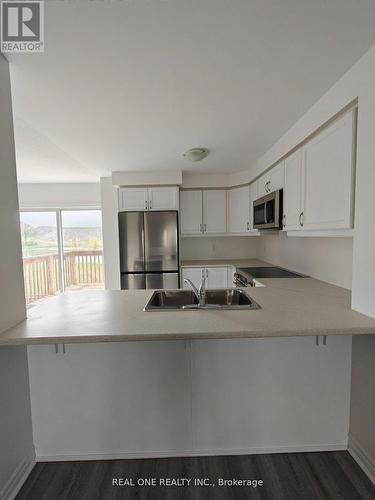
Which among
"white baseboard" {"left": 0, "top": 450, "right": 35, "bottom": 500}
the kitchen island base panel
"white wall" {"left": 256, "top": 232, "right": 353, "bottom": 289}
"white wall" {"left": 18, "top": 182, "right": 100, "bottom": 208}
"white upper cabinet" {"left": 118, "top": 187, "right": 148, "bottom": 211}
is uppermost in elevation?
"white wall" {"left": 18, "top": 182, "right": 100, "bottom": 208}

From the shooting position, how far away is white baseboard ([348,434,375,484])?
4.34 feet

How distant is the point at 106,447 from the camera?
1498mm

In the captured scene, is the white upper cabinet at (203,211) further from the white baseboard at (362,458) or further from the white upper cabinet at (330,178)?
the white baseboard at (362,458)

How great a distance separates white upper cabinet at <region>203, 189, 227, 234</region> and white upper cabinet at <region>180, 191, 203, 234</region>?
0.26ft

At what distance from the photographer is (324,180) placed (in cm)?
158

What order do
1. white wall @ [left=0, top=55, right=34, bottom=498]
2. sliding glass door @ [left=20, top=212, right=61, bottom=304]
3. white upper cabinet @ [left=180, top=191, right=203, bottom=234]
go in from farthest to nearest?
sliding glass door @ [left=20, top=212, right=61, bottom=304] → white upper cabinet @ [left=180, top=191, right=203, bottom=234] → white wall @ [left=0, top=55, right=34, bottom=498]

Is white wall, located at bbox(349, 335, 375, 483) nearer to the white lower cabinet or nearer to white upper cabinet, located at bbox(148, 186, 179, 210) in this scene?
the white lower cabinet

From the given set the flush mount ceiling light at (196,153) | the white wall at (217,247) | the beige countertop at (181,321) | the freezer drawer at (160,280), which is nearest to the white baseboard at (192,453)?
the beige countertop at (181,321)

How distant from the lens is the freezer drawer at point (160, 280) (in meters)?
3.42

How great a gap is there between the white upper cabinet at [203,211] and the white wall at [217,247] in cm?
36

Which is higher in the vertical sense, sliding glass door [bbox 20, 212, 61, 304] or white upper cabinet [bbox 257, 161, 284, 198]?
white upper cabinet [bbox 257, 161, 284, 198]

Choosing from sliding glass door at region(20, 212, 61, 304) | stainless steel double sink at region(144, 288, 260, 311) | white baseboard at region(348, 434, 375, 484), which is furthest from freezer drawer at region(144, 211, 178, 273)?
white baseboard at region(348, 434, 375, 484)

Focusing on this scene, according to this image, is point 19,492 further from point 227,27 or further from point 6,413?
point 227,27

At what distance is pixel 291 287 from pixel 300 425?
974 millimetres
